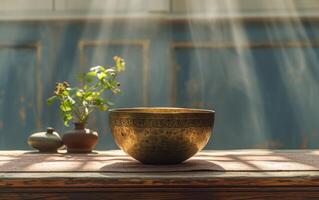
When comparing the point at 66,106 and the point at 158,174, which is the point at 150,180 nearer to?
the point at 158,174

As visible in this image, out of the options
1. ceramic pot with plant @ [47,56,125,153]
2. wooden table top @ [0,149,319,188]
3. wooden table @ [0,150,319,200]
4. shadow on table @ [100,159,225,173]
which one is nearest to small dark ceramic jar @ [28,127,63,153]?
ceramic pot with plant @ [47,56,125,153]

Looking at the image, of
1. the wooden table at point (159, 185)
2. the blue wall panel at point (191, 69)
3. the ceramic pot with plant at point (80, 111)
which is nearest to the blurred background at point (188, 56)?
the blue wall panel at point (191, 69)

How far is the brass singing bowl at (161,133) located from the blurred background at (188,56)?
292cm

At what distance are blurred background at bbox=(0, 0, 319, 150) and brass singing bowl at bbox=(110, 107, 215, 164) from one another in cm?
292

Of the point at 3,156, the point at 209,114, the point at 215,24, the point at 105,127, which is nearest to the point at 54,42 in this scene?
the point at 105,127

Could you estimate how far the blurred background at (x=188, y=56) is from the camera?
14.4 feet

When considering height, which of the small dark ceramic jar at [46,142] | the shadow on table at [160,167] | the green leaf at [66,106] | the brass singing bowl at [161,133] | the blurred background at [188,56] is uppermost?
the blurred background at [188,56]

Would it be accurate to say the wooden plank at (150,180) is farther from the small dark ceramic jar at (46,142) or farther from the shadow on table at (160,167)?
the small dark ceramic jar at (46,142)

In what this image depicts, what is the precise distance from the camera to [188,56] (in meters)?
4.39

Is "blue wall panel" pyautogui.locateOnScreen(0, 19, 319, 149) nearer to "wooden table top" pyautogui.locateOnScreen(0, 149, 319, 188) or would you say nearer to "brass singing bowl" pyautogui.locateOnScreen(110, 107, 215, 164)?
"wooden table top" pyautogui.locateOnScreen(0, 149, 319, 188)

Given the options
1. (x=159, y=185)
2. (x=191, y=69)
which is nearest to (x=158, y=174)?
(x=159, y=185)

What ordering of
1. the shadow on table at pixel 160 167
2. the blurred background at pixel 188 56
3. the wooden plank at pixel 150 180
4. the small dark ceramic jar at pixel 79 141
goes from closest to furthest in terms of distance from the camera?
the wooden plank at pixel 150 180, the shadow on table at pixel 160 167, the small dark ceramic jar at pixel 79 141, the blurred background at pixel 188 56

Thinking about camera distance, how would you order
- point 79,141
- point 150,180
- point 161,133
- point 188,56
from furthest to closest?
1. point 188,56
2. point 79,141
3. point 161,133
4. point 150,180

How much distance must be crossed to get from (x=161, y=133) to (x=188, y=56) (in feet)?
9.95
